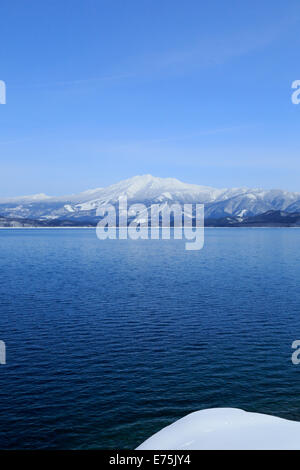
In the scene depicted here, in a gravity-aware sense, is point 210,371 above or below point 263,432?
below

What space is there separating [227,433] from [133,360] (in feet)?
77.5

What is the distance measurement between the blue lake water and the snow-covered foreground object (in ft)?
25.0

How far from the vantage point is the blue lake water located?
3438 centimetres

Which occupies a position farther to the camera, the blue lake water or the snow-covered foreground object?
the blue lake water

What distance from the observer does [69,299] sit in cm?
8212

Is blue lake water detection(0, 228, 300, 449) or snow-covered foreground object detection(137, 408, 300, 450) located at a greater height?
snow-covered foreground object detection(137, 408, 300, 450)

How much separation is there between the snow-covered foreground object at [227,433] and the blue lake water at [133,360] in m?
7.63

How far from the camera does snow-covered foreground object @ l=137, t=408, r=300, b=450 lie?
75.9ft

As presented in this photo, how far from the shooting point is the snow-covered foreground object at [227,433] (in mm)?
23141

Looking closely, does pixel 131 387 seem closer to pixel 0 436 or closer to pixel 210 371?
pixel 210 371

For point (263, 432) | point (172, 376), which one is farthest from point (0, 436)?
point (263, 432)

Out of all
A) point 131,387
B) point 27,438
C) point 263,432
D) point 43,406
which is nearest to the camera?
point 263,432

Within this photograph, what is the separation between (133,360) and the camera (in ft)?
154

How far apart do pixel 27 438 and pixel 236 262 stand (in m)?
130
